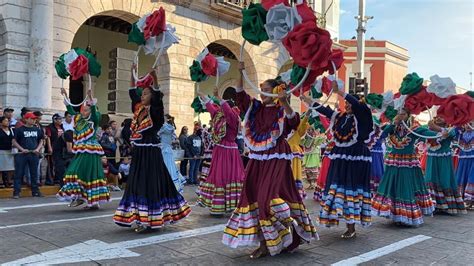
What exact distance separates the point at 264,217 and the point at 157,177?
6.41ft

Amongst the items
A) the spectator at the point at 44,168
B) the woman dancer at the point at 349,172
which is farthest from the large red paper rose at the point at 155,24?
the spectator at the point at 44,168

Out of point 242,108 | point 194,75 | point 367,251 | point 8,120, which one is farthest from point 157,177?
point 8,120

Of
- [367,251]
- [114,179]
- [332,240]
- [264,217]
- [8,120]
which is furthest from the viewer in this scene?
[114,179]

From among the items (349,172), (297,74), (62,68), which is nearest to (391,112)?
(349,172)

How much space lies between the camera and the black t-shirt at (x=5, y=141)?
10250 millimetres

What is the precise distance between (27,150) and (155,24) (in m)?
5.59

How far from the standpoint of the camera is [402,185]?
7359 mm

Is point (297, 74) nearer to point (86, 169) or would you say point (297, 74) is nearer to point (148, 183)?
point (148, 183)

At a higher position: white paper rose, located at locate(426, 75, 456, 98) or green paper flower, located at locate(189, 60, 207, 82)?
green paper flower, located at locate(189, 60, 207, 82)

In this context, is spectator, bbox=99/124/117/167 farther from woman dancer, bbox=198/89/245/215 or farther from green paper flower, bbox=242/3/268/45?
green paper flower, bbox=242/3/268/45

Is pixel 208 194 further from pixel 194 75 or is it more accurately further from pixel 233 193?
pixel 194 75

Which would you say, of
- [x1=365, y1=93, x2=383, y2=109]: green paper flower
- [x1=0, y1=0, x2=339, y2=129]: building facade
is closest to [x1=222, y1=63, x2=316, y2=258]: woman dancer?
[x1=365, y1=93, x2=383, y2=109]: green paper flower

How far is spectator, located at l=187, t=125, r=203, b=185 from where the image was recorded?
→ 13.8 metres

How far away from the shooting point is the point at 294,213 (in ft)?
16.6
